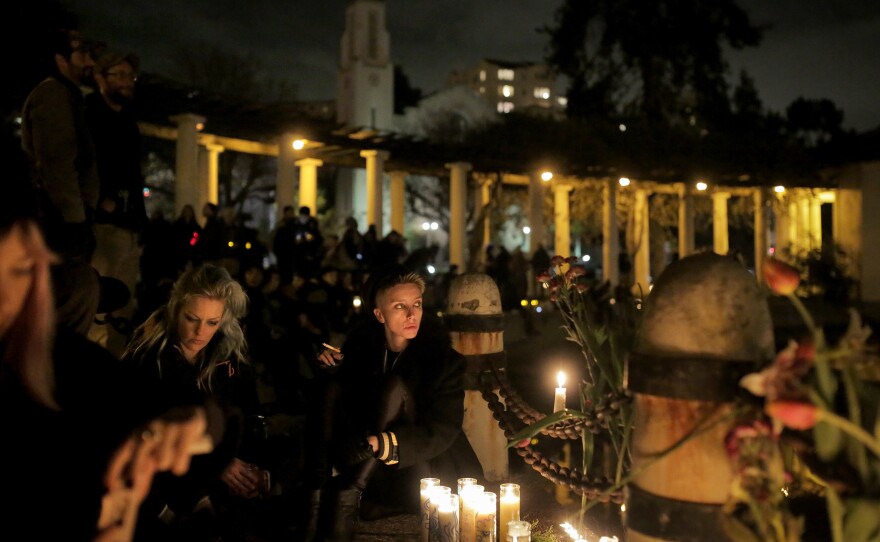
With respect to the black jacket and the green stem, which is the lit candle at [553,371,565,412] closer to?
the black jacket

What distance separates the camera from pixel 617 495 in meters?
3.07

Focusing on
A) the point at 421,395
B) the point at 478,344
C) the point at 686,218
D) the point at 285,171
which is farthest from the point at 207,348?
the point at 686,218

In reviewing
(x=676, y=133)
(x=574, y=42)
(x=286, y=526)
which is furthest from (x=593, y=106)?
(x=286, y=526)

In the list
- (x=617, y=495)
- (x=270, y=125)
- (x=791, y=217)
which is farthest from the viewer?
(x=791, y=217)

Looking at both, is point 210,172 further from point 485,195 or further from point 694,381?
point 694,381

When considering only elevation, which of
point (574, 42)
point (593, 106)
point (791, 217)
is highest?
point (574, 42)

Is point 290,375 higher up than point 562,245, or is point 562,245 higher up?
point 562,245

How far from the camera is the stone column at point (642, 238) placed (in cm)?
2642

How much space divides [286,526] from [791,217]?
2753cm

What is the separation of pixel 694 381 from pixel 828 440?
406mm

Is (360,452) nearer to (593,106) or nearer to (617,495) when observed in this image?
(617,495)

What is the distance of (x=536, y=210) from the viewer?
73.7ft

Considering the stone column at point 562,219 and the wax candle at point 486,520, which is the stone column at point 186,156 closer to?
the wax candle at point 486,520

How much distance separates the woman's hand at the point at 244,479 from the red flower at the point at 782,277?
2676 millimetres
